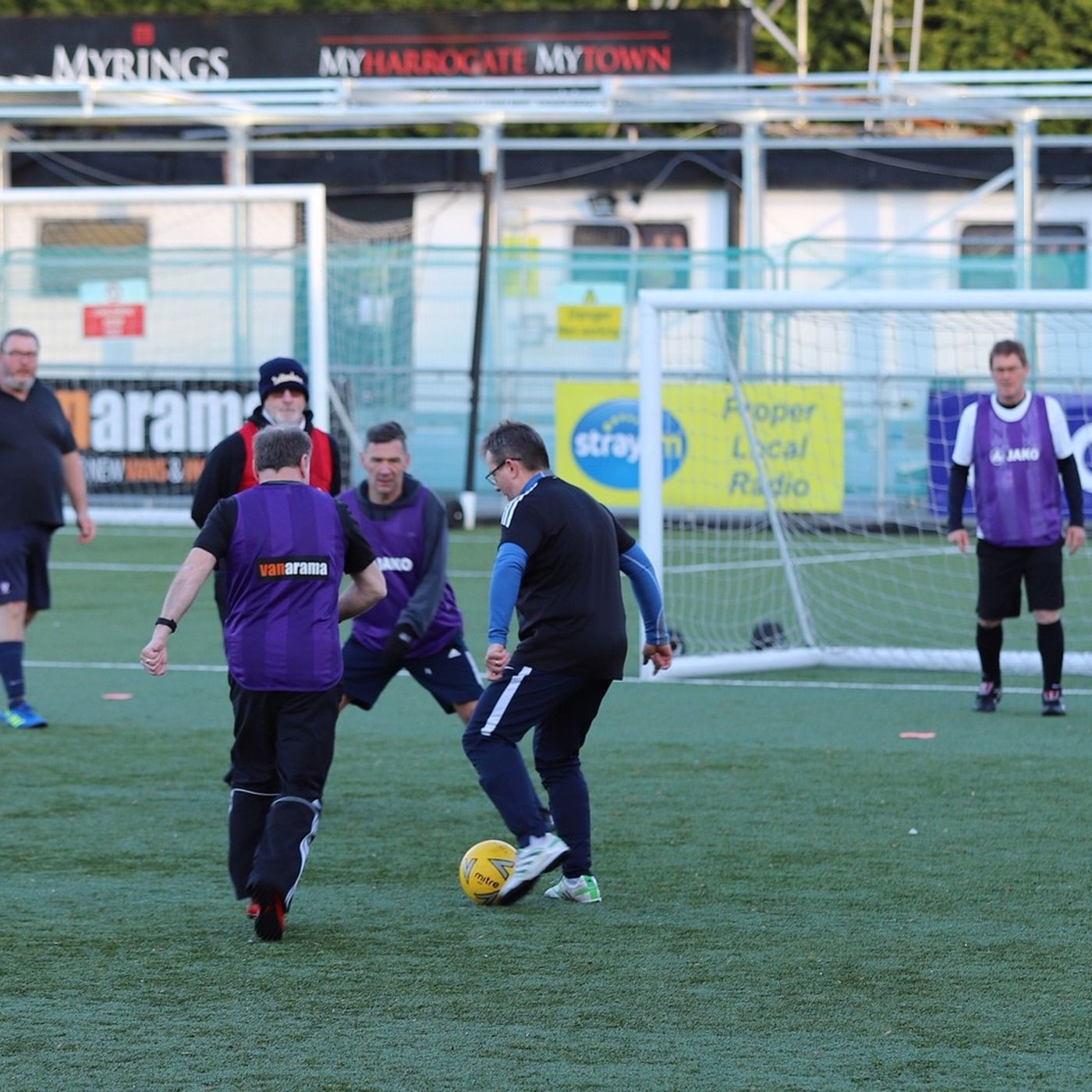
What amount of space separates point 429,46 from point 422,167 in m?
1.34

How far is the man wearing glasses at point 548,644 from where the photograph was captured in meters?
6.29

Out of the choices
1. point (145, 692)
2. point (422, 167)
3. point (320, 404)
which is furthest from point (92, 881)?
point (422, 167)

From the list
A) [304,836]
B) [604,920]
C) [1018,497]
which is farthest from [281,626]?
[1018,497]

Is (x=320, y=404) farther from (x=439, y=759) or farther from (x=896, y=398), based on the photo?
(x=439, y=759)

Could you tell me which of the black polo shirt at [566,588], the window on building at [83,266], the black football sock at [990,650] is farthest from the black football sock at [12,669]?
the window on building at [83,266]

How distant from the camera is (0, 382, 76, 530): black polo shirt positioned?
32.7ft

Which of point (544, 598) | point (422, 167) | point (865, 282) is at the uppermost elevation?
point (422, 167)

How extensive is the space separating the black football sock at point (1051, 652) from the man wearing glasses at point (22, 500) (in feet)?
16.6

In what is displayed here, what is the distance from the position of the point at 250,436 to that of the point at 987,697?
4.51 m

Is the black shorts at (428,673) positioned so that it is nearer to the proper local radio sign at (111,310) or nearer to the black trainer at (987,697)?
the black trainer at (987,697)

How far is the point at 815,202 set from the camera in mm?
22891

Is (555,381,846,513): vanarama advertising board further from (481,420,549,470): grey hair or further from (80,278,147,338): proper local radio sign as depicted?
(80,278,147,338): proper local radio sign

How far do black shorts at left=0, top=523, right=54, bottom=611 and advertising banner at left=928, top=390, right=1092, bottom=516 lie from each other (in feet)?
24.6

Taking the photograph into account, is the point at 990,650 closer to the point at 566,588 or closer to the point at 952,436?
the point at 566,588
